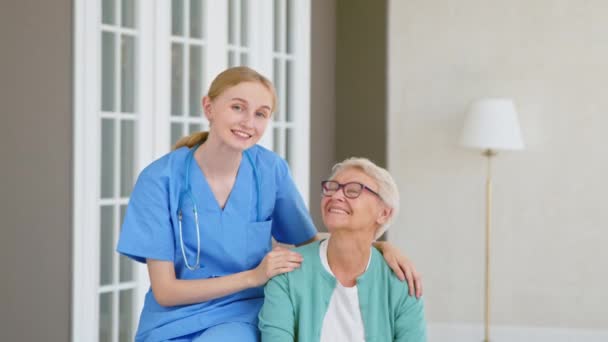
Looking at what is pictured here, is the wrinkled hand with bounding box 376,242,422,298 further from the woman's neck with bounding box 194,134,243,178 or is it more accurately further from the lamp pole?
the lamp pole

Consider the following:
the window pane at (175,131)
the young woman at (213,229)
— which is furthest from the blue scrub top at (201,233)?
the window pane at (175,131)

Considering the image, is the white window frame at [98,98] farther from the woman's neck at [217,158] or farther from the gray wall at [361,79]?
the woman's neck at [217,158]

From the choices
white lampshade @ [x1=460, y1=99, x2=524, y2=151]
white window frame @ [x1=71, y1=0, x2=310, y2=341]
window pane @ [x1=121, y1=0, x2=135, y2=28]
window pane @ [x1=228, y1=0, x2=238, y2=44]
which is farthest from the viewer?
white lampshade @ [x1=460, y1=99, x2=524, y2=151]

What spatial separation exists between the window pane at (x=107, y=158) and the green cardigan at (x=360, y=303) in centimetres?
186

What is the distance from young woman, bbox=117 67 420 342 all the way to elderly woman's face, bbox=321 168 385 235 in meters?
0.11

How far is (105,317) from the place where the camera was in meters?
3.76

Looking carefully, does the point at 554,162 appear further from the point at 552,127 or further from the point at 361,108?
the point at 361,108

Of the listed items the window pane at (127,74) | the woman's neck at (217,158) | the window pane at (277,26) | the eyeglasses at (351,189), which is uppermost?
the window pane at (277,26)

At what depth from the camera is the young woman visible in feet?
6.65

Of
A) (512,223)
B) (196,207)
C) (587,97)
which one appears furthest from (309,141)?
(196,207)

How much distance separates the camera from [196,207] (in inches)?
83.0

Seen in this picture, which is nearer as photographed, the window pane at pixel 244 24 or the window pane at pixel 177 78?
the window pane at pixel 177 78
